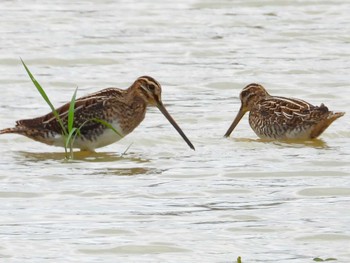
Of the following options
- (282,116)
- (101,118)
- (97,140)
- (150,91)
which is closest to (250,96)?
(282,116)

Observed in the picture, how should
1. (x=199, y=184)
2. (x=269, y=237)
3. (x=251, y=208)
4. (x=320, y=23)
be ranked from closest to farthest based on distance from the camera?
(x=269, y=237) < (x=251, y=208) < (x=199, y=184) < (x=320, y=23)

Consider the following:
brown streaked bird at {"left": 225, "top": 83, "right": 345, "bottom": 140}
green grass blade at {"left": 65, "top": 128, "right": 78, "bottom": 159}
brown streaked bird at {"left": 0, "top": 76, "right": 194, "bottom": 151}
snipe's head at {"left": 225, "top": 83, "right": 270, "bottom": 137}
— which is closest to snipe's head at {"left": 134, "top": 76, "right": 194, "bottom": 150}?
brown streaked bird at {"left": 0, "top": 76, "right": 194, "bottom": 151}

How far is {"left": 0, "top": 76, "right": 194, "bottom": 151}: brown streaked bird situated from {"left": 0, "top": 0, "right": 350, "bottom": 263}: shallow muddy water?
0.61ft

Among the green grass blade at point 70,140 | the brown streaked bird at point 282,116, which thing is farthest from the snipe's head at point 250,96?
the green grass blade at point 70,140

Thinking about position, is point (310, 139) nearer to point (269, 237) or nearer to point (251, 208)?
point (251, 208)

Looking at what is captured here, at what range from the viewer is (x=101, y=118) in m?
13.8

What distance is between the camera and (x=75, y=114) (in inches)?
543

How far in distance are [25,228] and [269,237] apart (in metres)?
1.74

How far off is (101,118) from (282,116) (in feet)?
6.98

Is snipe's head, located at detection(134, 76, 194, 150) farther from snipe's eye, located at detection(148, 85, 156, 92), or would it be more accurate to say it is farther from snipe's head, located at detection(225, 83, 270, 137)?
snipe's head, located at detection(225, 83, 270, 137)

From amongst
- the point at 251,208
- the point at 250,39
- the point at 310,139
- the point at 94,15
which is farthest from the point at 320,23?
the point at 251,208

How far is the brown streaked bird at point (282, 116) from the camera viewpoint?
48.1 ft

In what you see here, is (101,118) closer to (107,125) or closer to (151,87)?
(107,125)

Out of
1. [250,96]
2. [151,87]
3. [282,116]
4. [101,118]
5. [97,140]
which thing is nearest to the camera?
[97,140]
